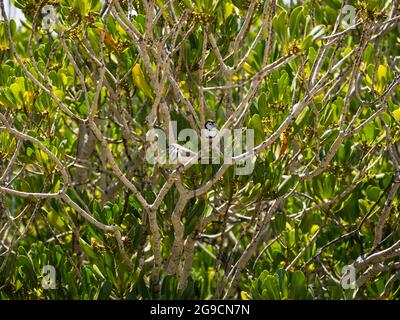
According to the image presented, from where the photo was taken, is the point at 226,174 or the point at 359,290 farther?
the point at 359,290

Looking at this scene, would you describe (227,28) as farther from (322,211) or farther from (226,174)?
(322,211)

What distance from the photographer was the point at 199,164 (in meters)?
3.01

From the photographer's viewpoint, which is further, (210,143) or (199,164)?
(199,164)

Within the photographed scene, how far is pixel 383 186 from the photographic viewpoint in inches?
144

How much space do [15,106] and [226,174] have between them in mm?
1006

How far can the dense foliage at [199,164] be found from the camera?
278 cm

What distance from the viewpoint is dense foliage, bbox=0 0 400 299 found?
9.12 feet

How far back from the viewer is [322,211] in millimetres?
3742
